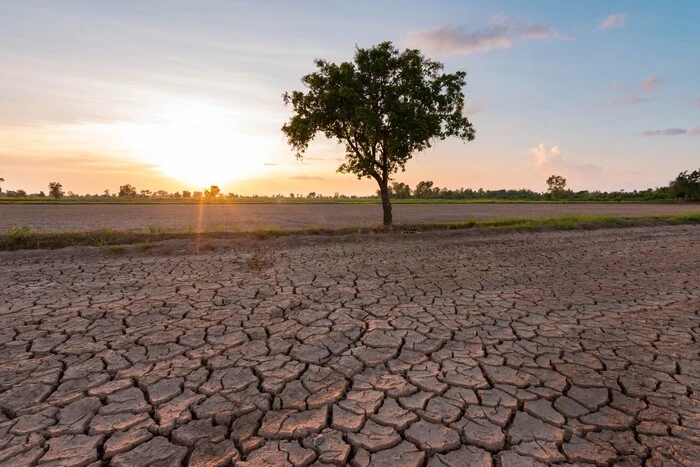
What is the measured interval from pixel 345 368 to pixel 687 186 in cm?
8028

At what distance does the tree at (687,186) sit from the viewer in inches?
2394

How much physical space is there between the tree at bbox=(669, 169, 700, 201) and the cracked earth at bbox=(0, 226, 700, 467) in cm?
7258

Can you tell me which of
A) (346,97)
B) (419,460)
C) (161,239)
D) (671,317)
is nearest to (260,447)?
(419,460)

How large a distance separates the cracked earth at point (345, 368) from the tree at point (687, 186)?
72.6m

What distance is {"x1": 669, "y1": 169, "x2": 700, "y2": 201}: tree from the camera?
2394 inches

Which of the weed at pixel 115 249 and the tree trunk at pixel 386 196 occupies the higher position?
the tree trunk at pixel 386 196

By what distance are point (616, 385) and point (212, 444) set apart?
144 inches

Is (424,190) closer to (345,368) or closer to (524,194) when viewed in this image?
(524,194)

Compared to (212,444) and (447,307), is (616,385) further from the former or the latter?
(212,444)

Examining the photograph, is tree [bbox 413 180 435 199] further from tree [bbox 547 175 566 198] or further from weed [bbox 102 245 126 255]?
weed [bbox 102 245 126 255]

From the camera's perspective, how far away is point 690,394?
3459 mm

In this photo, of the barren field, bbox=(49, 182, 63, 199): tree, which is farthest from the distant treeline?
the barren field

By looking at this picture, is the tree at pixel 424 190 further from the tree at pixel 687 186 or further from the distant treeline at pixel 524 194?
the tree at pixel 687 186

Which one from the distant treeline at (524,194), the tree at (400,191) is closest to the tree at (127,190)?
the distant treeline at (524,194)
